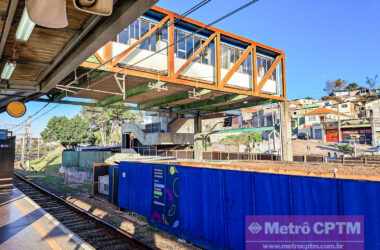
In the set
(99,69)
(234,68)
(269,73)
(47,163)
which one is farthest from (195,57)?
(47,163)

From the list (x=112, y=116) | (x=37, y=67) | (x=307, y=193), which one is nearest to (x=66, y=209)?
(x=37, y=67)

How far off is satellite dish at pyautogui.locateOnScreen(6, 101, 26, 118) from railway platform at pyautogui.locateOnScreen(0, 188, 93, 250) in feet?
14.2

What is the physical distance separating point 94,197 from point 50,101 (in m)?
9.46

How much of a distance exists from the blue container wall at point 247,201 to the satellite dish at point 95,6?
5.81 m

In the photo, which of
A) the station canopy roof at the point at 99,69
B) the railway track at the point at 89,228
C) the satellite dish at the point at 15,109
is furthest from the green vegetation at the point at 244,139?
the satellite dish at the point at 15,109

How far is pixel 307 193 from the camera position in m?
6.74

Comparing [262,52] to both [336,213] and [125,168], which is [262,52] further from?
[336,213]

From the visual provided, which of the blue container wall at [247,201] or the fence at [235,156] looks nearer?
the blue container wall at [247,201]

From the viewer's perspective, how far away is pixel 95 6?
3.78 meters

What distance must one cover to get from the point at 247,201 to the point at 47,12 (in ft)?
22.0

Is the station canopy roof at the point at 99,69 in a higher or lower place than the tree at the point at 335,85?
lower

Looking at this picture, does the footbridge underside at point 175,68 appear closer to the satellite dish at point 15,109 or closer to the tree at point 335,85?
the satellite dish at point 15,109

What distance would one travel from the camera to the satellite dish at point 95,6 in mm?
3608

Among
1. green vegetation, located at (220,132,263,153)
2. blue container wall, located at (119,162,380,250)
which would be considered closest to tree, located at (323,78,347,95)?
green vegetation, located at (220,132,263,153)
